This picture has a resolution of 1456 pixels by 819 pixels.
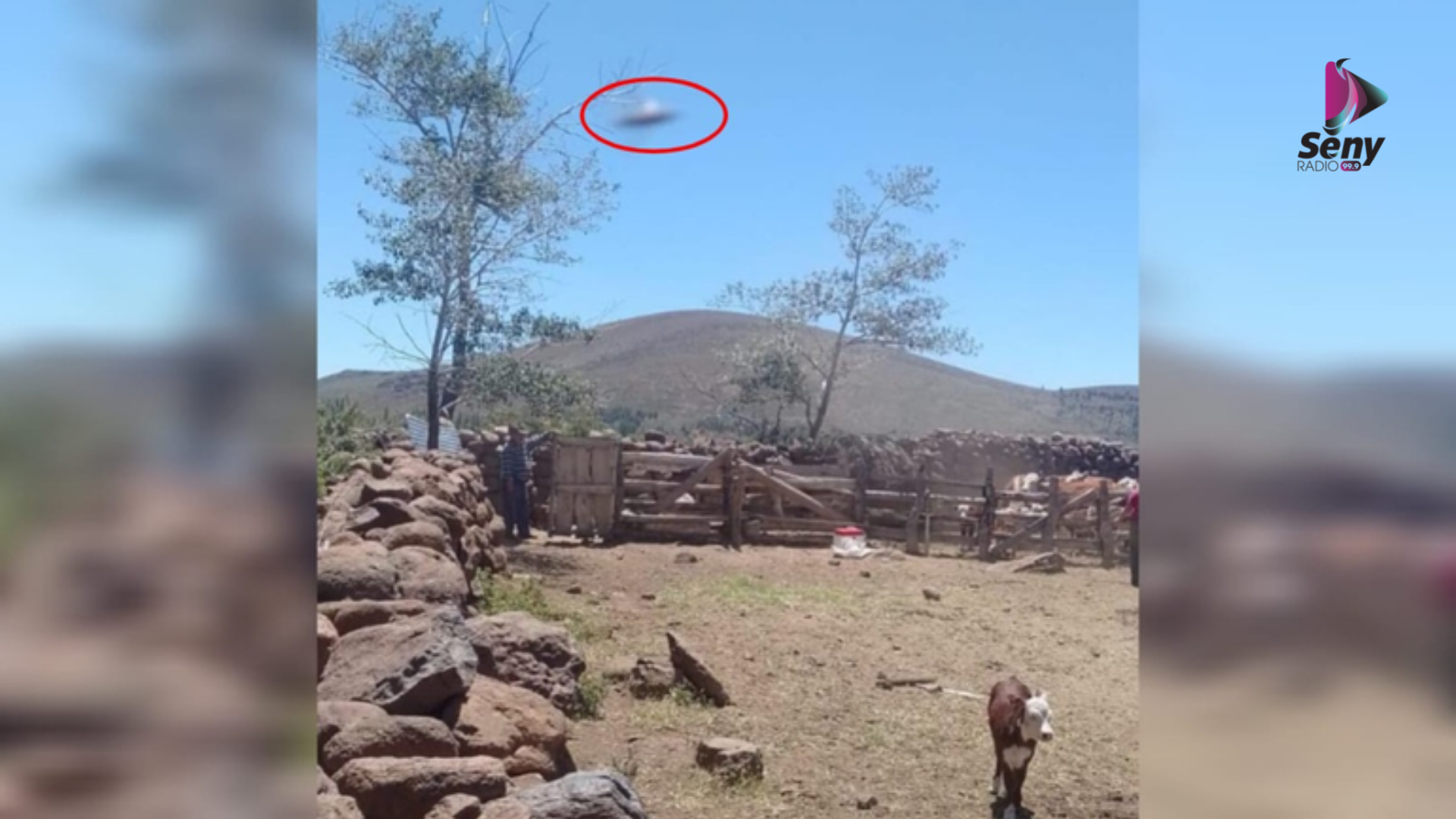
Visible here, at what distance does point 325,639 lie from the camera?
3988 millimetres

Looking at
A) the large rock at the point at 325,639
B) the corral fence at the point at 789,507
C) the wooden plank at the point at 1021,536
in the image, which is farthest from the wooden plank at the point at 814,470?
the large rock at the point at 325,639

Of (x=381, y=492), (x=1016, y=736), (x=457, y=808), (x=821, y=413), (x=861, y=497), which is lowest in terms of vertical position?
(x=1016, y=736)

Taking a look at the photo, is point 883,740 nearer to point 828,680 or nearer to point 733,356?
point 828,680

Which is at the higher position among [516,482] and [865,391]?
[865,391]

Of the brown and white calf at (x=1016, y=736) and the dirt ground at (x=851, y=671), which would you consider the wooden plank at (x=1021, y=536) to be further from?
the brown and white calf at (x=1016, y=736)

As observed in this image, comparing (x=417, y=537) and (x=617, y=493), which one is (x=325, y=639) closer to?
(x=417, y=537)

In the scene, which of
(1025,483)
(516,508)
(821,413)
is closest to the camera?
(516,508)

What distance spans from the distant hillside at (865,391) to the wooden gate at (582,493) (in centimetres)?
149

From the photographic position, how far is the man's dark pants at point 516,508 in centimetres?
1333

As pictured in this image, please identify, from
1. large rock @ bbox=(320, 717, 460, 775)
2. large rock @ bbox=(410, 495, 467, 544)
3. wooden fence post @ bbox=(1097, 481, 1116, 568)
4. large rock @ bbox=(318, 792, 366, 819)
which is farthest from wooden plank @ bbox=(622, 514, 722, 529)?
large rock @ bbox=(318, 792, 366, 819)

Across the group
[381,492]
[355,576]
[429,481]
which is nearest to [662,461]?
[429,481]

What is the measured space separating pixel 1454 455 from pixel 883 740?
3949 millimetres

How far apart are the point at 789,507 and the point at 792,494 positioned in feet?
1.32

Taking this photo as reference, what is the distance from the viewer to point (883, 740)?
5535 millimetres
